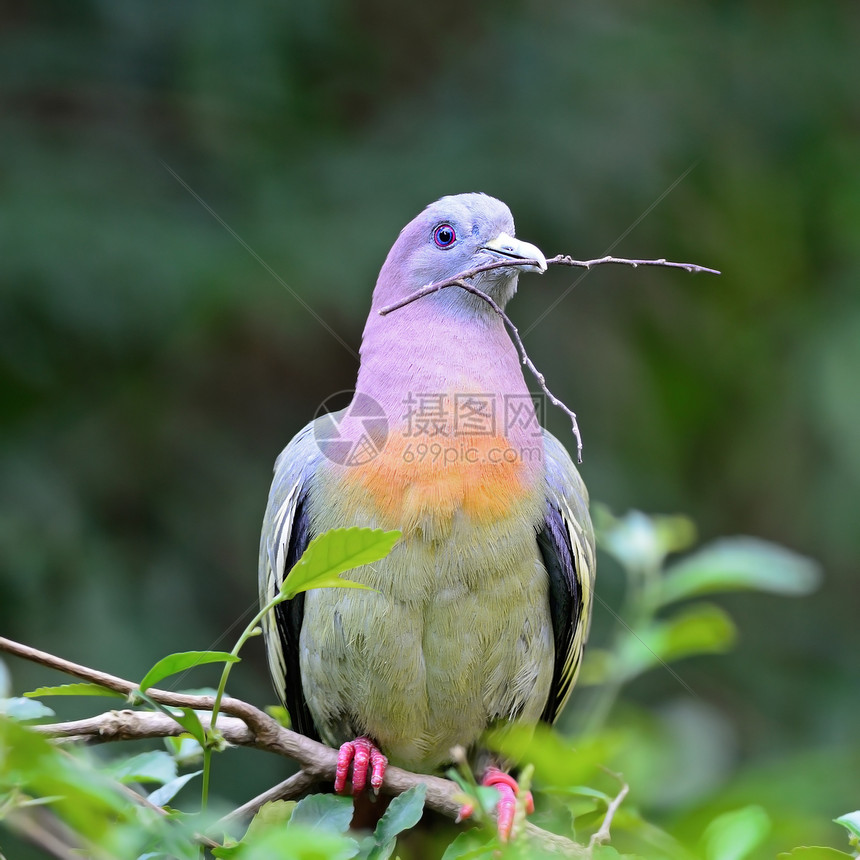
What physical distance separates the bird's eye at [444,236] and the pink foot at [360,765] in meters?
1.52

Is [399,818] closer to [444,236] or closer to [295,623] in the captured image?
[295,623]

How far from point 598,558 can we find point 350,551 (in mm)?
3436

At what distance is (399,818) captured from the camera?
1794 millimetres

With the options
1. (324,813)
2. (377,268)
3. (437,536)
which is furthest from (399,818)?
(377,268)

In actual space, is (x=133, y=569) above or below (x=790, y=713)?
above

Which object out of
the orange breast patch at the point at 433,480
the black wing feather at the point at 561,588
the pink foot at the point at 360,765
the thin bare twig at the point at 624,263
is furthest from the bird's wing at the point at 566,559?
the thin bare twig at the point at 624,263

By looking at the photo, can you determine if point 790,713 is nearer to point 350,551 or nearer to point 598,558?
point 598,558

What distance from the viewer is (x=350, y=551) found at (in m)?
1.71

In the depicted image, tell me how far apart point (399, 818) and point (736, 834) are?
57 centimetres

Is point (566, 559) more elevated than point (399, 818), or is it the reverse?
point (566, 559)

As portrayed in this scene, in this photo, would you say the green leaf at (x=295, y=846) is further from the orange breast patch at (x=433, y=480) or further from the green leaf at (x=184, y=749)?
the orange breast patch at (x=433, y=480)

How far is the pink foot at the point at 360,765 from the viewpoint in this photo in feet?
9.00

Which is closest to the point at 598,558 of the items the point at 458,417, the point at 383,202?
the point at 383,202

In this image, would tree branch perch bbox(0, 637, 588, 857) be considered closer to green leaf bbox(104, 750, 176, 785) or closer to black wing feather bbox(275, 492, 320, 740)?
green leaf bbox(104, 750, 176, 785)
